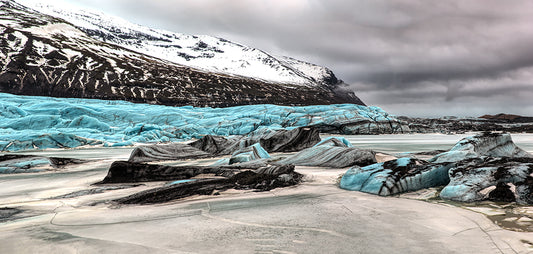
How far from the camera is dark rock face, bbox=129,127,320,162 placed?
1298 centimetres

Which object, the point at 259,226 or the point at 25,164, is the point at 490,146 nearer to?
the point at 259,226

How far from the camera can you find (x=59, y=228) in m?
3.12

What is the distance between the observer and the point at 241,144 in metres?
14.5

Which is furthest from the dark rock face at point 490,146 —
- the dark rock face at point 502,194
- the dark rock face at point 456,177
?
the dark rock face at point 502,194

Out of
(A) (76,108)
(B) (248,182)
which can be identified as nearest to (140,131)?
(A) (76,108)

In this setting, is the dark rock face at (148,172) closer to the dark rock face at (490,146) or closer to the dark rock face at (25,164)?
the dark rock face at (25,164)

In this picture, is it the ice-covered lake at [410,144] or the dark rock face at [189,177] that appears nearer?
the dark rock face at [189,177]

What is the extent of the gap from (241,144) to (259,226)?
37.9 feet

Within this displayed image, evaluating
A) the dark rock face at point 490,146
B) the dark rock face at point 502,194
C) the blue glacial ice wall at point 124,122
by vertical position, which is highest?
the blue glacial ice wall at point 124,122

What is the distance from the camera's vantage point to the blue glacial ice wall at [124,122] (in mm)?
20562

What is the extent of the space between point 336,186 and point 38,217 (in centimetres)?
479

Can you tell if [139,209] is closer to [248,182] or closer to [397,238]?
[248,182]

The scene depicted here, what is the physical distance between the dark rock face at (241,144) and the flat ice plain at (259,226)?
26.4ft

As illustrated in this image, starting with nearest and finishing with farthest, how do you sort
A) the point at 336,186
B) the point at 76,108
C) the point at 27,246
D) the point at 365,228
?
the point at 27,246
the point at 365,228
the point at 336,186
the point at 76,108
